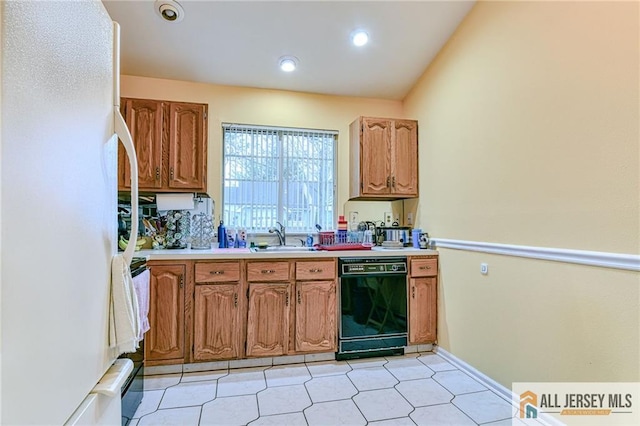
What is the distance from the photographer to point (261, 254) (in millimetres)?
2617

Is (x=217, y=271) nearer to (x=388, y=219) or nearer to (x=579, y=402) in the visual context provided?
(x=388, y=219)

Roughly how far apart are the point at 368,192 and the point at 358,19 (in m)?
1.49

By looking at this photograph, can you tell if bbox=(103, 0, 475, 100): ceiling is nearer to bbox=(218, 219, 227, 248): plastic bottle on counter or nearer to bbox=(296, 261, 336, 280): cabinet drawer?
bbox=(218, 219, 227, 248): plastic bottle on counter

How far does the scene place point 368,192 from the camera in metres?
3.21

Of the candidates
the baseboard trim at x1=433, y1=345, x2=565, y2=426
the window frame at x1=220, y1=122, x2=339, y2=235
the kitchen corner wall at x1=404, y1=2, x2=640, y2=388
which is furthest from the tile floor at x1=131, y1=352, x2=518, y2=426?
the window frame at x1=220, y1=122, x2=339, y2=235

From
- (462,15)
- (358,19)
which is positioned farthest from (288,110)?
(462,15)

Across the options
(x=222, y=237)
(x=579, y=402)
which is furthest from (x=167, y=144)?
(x=579, y=402)

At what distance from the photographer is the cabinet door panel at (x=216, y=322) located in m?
2.50

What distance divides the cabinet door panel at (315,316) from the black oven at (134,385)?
44.4 inches

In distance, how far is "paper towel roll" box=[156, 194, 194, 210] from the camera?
9.36 feet

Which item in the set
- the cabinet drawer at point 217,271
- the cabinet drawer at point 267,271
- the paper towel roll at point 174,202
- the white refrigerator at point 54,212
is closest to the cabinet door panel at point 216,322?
the cabinet drawer at point 217,271

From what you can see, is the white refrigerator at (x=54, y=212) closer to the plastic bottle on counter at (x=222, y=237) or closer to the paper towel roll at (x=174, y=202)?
the paper towel roll at (x=174, y=202)

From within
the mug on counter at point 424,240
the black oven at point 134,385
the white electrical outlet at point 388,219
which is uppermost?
the white electrical outlet at point 388,219

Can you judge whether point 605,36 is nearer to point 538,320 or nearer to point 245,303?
point 538,320
